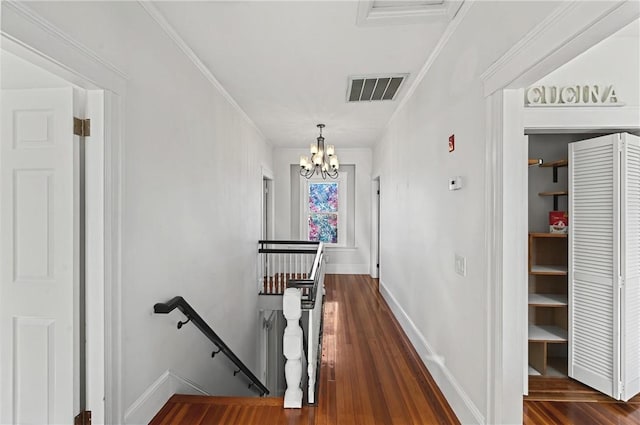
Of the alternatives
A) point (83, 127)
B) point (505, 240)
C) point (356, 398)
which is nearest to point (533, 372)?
point (356, 398)

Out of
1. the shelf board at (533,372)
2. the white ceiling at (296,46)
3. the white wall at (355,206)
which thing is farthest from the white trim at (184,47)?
the shelf board at (533,372)

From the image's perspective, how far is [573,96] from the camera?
2525 millimetres

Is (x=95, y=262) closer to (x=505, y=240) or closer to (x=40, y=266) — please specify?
(x=40, y=266)

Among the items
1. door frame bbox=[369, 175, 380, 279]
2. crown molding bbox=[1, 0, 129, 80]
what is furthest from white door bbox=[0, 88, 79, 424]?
door frame bbox=[369, 175, 380, 279]

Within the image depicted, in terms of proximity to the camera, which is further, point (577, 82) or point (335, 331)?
point (335, 331)

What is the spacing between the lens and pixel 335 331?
12.3 feet

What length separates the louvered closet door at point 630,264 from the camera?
243 centimetres

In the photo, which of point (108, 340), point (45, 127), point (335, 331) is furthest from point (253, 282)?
point (45, 127)

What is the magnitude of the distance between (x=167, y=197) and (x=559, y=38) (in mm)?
2434

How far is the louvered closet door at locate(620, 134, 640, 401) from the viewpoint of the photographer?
7.97ft

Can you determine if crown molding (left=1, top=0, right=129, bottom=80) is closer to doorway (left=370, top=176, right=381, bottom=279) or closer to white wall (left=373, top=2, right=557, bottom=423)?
white wall (left=373, top=2, right=557, bottom=423)

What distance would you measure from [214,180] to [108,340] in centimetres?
190

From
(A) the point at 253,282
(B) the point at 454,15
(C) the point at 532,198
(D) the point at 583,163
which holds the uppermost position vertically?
(B) the point at 454,15

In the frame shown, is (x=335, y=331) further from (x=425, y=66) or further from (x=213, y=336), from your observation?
(x=425, y=66)
